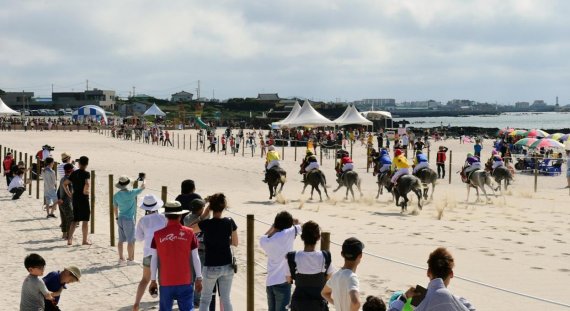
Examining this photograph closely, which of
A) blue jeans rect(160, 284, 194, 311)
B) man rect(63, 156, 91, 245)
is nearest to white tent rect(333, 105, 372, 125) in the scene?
man rect(63, 156, 91, 245)

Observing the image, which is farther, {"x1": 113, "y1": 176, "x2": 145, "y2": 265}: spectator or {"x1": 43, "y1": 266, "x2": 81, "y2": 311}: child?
{"x1": 113, "y1": 176, "x2": 145, "y2": 265}: spectator

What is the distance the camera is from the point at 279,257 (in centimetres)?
773

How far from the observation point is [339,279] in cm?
632

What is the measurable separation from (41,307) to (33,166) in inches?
721

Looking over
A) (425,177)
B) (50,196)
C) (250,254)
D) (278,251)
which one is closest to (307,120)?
(425,177)

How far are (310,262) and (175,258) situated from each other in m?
1.68

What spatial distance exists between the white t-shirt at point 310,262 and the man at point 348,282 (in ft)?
1.67

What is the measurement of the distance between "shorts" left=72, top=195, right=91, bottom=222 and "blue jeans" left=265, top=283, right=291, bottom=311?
23.1ft

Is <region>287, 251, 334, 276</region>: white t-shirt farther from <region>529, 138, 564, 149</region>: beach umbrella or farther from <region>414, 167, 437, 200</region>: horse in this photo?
<region>529, 138, 564, 149</region>: beach umbrella

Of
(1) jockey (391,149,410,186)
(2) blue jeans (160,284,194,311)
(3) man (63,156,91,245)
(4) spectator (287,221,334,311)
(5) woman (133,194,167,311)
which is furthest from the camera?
(1) jockey (391,149,410,186)

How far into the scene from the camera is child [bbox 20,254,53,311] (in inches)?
310

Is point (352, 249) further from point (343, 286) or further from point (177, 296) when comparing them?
point (177, 296)

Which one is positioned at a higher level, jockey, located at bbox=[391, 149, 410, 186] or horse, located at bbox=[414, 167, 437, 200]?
jockey, located at bbox=[391, 149, 410, 186]

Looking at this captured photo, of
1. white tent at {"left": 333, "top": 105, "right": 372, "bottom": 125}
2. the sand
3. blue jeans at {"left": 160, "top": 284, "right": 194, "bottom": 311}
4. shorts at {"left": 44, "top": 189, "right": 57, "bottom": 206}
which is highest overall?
white tent at {"left": 333, "top": 105, "right": 372, "bottom": 125}
